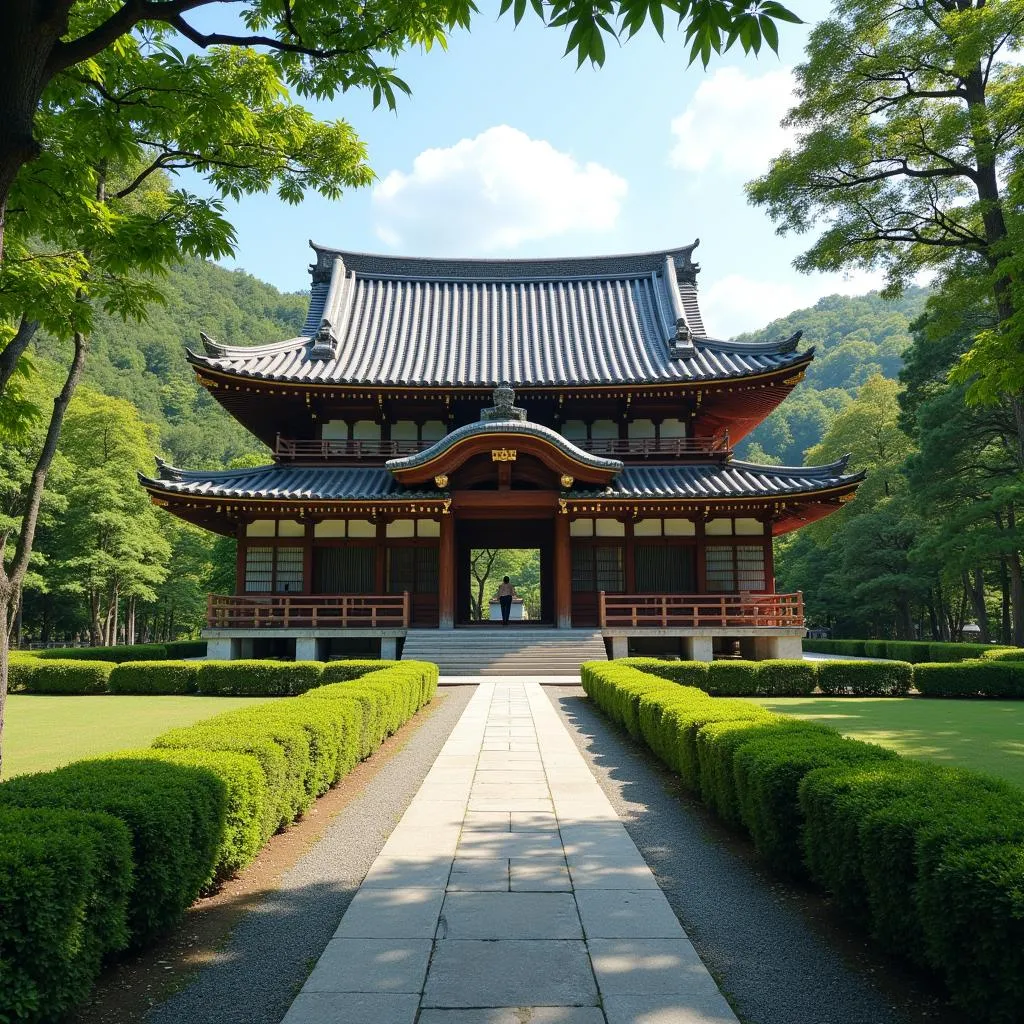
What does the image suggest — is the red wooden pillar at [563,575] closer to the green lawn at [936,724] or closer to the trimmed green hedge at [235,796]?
the green lawn at [936,724]

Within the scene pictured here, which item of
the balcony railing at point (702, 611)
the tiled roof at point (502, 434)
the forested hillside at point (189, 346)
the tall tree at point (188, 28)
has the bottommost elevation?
the balcony railing at point (702, 611)

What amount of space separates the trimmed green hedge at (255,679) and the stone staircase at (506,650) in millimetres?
3989

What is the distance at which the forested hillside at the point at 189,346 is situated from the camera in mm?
80625

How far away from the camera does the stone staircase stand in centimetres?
1830

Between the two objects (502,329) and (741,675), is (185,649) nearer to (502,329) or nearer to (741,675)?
(502,329)

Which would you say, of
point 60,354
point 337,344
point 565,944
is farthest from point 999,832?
point 60,354

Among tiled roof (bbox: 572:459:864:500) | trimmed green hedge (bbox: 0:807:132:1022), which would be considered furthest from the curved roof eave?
trimmed green hedge (bbox: 0:807:132:1022)

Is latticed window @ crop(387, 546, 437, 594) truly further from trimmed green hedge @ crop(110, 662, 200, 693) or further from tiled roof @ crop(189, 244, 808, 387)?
trimmed green hedge @ crop(110, 662, 200, 693)

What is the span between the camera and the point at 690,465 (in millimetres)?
23500

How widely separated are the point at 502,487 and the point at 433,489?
2.18 m

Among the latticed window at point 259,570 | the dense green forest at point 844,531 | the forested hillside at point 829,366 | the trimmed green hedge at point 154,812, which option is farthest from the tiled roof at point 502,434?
the forested hillside at point 829,366

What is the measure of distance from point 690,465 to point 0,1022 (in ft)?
74.3

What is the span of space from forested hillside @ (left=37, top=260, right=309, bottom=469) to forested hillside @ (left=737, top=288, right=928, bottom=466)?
69.6 metres

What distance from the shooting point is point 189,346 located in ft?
265
